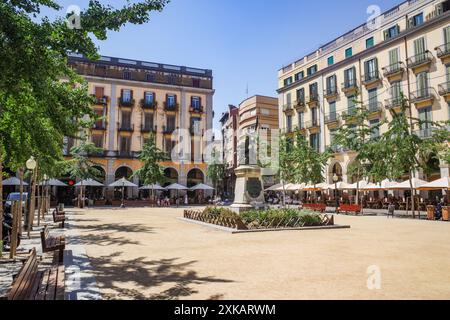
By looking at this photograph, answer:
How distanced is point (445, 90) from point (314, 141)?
1691 centimetres

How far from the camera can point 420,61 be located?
32188 millimetres

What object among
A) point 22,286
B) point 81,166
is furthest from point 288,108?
point 22,286

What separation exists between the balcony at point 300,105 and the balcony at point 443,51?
17686 mm

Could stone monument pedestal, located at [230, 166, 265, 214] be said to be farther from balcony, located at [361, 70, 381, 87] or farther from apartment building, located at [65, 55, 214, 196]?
apartment building, located at [65, 55, 214, 196]

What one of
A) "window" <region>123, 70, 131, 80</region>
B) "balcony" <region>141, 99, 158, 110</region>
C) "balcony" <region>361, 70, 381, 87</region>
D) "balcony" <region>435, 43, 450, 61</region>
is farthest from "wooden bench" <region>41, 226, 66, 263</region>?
"window" <region>123, 70, 131, 80</region>

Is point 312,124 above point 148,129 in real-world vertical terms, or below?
below

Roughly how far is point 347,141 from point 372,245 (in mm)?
20572

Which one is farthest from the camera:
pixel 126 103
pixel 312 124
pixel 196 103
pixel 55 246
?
pixel 196 103

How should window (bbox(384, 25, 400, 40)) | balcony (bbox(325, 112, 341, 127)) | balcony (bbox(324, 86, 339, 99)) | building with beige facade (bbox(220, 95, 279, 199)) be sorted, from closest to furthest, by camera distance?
window (bbox(384, 25, 400, 40)), balcony (bbox(325, 112, 341, 127)), balcony (bbox(324, 86, 339, 99)), building with beige facade (bbox(220, 95, 279, 199))

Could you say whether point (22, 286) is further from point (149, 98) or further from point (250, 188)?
point (149, 98)

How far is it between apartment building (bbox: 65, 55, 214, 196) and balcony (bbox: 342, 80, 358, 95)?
19.4 m

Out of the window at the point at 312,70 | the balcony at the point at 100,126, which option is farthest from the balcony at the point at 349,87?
the balcony at the point at 100,126

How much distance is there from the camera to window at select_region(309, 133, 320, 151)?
4419 cm
